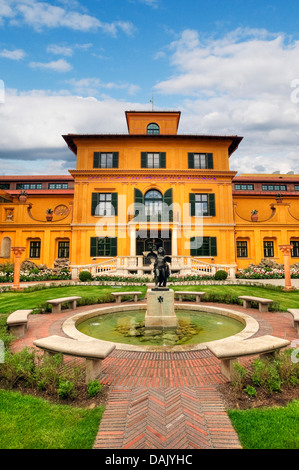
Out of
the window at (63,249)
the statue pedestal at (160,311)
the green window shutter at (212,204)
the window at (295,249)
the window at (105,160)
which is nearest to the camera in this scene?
the statue pedestal at (160,311)

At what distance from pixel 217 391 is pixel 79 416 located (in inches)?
77.7

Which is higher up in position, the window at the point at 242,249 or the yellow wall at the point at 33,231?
the yellow wall at the point at 33,231

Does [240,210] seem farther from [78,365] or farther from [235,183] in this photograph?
[78,365]

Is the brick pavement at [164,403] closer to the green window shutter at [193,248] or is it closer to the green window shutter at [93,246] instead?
the green window shutter at [93,246]

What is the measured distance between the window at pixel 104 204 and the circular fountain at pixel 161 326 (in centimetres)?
1553

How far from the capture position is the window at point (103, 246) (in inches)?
918

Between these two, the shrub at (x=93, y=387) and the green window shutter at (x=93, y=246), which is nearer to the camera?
the shrub at (x=93, y=387)

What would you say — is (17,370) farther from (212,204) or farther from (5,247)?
(5,247)

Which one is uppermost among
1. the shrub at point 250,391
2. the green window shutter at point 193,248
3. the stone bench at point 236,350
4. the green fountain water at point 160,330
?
the green window shutter at point 193,248

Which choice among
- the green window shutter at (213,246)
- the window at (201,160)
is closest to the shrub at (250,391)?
the green window shutter at (213,246)

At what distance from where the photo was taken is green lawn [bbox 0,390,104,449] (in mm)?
2727

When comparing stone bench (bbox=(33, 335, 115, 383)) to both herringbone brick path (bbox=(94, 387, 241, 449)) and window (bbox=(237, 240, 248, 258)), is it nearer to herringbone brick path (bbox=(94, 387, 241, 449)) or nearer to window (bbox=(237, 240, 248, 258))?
herringbone brick path (bbox=(94, 387, 241, 449))

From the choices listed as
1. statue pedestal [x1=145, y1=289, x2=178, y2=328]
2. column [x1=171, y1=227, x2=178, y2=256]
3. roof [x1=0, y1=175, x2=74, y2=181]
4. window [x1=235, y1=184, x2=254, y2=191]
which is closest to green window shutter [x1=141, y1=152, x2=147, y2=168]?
column [x1=171, y1=227, x2=178, y2=256]
